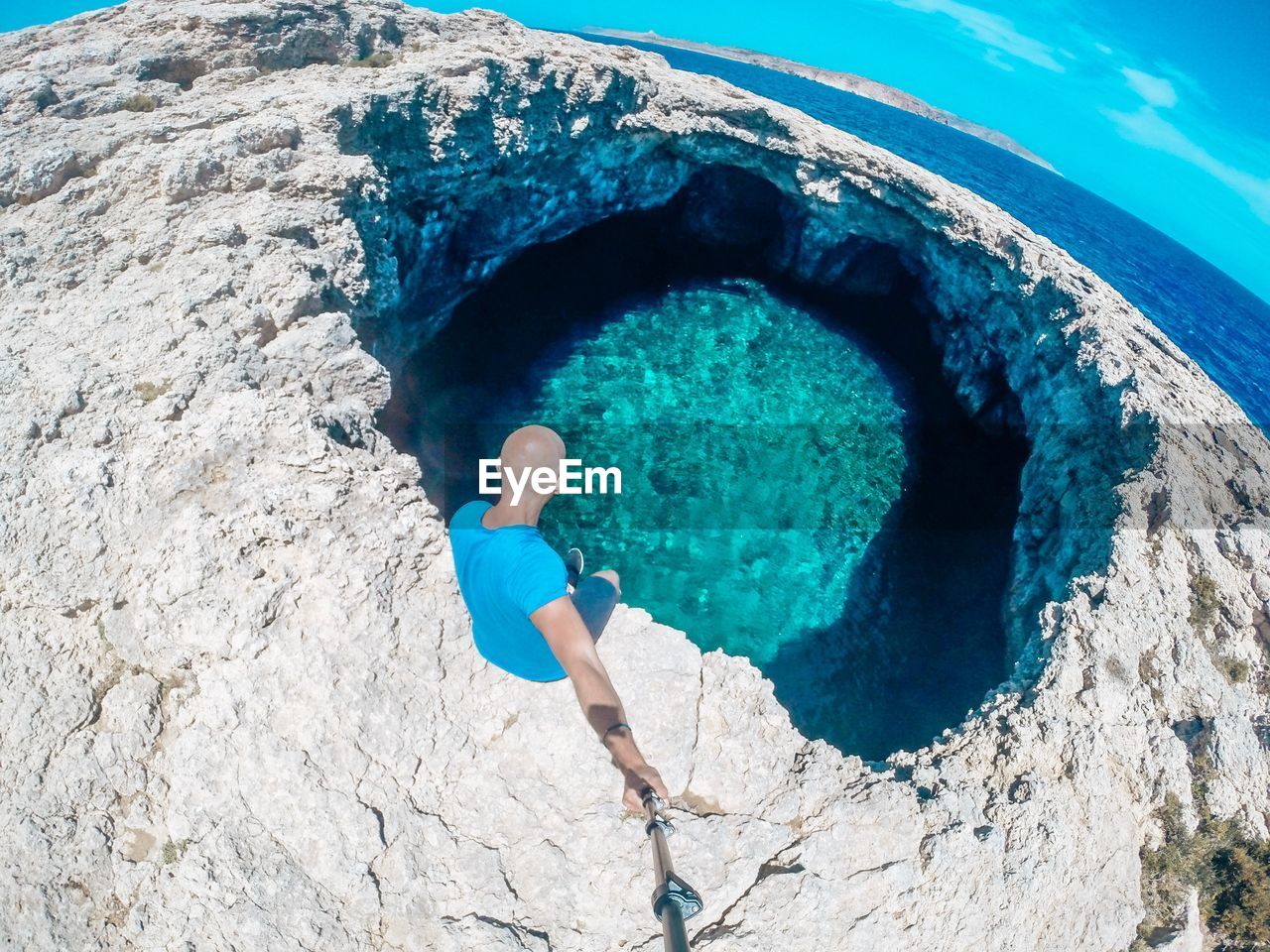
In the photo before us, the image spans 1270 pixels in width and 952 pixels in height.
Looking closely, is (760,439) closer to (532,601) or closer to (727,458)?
(727,458)

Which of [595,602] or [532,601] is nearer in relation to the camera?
[532,601]

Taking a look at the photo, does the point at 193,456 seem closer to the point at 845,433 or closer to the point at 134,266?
the point at 134,266

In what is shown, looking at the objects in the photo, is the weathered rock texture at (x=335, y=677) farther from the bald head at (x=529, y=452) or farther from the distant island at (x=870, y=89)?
the distant island at (x=870, y=89)

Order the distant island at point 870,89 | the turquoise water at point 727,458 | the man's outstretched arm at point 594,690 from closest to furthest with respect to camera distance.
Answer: the man's outstretched arm at point 594,690
the turquoise water at point 727,458
the distant island at point 870,89

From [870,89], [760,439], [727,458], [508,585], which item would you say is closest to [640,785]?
[508,585]

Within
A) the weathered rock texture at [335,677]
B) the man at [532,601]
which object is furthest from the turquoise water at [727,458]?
the man at [532,601]

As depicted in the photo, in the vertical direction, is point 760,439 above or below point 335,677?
below

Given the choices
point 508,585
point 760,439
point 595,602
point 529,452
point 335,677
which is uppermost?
point 529,452

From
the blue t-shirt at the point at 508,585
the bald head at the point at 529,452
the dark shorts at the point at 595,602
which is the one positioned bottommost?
the dark shorts at the point at 595,602
